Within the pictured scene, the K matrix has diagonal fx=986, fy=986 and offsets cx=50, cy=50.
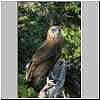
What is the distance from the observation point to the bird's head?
977 centimetres

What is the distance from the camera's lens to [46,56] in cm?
980

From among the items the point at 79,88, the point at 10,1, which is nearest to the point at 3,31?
the point at 10,1

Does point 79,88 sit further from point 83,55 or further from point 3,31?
point 3,31

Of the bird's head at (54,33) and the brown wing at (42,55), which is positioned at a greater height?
the bird's head at (54,33)

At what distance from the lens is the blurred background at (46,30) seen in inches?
384

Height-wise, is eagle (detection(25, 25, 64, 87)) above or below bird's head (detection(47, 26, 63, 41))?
below

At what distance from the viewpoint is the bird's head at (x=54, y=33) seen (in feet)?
32.0

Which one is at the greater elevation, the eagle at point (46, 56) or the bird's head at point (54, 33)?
the bird's head at point (54, 33)

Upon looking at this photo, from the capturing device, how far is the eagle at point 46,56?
32.0 feet

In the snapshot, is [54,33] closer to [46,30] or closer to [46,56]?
[46,30]

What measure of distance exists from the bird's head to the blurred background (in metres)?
0.04

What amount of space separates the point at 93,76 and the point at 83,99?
0.25 m

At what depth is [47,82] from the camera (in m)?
9.78

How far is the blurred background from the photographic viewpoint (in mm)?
9758
